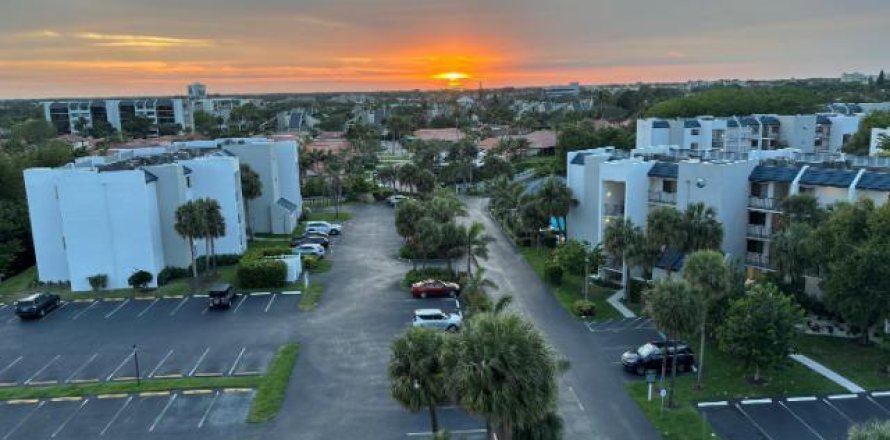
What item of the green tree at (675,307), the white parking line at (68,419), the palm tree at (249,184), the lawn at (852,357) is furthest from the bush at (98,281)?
the lawn at (852,357)

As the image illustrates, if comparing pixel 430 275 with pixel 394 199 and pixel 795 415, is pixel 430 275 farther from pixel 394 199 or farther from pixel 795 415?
pixel 394 199

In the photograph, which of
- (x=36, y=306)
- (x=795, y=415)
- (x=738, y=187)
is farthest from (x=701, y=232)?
(x=36, y=306)

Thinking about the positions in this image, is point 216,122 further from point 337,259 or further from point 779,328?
point 779,328

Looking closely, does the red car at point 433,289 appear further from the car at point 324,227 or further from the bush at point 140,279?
the car at point 324,227

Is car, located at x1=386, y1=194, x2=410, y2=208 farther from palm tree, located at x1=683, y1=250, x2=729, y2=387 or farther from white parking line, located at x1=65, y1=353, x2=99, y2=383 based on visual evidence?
palm tree, located at x1=683, y1=250, x2=729, y2=387

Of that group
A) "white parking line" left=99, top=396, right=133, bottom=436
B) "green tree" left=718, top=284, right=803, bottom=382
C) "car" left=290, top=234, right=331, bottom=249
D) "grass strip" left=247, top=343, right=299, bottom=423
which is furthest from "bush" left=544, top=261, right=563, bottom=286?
"white parking line" left=99, top=396, right=133, bottom=436

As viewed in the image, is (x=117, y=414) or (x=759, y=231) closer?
(x=117, y=414)
